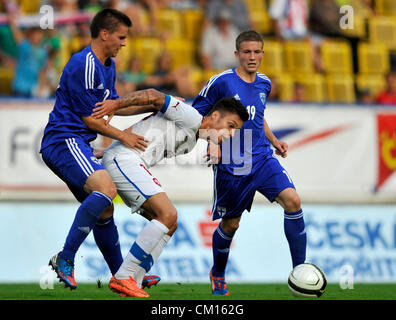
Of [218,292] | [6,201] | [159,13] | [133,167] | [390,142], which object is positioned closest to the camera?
[133,167]

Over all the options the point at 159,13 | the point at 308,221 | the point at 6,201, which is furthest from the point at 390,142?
the point at 6,201

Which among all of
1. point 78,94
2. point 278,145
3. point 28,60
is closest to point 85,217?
point 78,94

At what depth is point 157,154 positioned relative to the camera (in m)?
7.34

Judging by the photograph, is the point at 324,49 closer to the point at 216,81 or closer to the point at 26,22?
the point at 26,22

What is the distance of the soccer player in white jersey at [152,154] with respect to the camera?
274 inches

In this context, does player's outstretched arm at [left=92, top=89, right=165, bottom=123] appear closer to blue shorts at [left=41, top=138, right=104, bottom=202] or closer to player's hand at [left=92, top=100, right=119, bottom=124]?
player's hand at [left=92, top=100, right=119, bottom=124]

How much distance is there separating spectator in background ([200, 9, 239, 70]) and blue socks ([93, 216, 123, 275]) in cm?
668

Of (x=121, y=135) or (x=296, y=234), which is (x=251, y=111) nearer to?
(x=296, y=234)

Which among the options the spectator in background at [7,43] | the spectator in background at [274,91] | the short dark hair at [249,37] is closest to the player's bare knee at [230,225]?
the short dark hair at [249,37]

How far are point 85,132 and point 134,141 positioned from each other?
0.55 metres

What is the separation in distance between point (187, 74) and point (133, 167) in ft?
19.8

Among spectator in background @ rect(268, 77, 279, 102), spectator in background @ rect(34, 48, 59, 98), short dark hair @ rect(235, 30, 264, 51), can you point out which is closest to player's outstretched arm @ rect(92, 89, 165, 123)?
short dark hair @ rect(235, 30, 264, 51)

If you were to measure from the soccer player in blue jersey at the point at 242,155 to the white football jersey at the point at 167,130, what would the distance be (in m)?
0.94

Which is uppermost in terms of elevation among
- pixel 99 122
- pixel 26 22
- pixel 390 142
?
pixel 26 22
